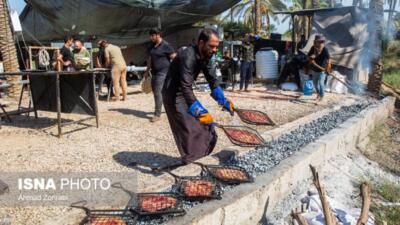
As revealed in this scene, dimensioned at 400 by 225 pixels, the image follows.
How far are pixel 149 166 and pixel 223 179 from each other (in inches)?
42.5

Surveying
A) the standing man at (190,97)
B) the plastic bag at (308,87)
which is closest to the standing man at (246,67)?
the plastic bag at (308,87)

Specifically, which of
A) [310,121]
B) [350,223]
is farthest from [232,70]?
[350,223]

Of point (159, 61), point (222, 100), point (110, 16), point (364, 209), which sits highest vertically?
point (110, 16)

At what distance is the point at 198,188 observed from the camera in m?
3.53

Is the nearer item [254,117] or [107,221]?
[107,221]

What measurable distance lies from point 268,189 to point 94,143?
2776 millimetres

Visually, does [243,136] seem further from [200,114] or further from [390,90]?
[390,90]

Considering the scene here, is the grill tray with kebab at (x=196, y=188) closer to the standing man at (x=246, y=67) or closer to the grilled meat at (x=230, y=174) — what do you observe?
the grilled meat at (x=230, y=174)

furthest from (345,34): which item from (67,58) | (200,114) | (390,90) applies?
(200,114)

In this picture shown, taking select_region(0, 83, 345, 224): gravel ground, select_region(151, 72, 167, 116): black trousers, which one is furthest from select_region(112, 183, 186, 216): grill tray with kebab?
select_region(151, 72, 167, 116): black trousers

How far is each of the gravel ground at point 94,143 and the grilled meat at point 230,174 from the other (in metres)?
0.76

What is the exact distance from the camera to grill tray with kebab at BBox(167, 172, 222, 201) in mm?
3334

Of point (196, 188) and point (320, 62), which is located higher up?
point (320, 62)

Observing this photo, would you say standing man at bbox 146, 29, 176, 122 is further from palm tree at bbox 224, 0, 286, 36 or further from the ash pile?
palm tree at bbox 224, 0, 286, 36
